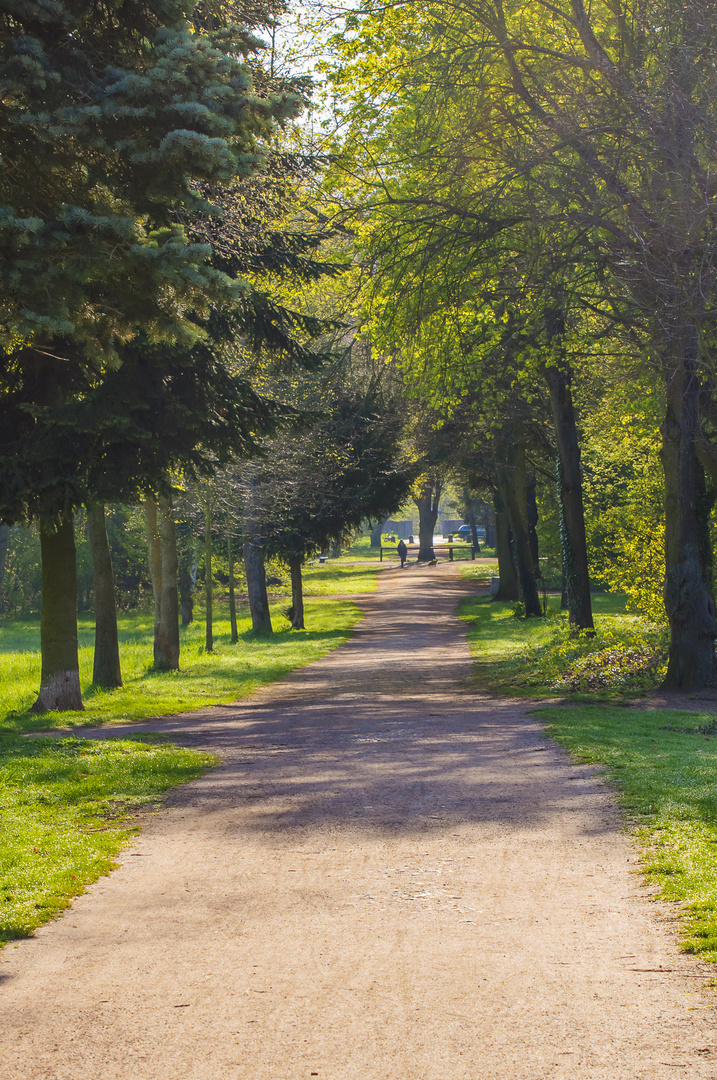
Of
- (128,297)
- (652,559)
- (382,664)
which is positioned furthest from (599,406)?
(128,297)

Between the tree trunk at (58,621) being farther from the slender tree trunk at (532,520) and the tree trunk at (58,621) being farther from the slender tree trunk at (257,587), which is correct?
the slender tree trunk at (532,520)

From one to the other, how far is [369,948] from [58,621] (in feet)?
31.5

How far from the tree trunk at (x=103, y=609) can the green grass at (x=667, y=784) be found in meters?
7.49

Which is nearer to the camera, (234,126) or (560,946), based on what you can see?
(560,946)

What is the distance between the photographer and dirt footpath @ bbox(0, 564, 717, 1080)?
3764 mm

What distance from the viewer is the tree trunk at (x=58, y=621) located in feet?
44.0

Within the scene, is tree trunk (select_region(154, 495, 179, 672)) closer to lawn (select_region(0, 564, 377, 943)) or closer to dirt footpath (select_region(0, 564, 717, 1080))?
lawn (select_region(0, 564, 377, 943))

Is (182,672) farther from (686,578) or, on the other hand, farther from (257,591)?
(257,591)

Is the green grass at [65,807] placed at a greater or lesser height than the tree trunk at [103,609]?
lesser

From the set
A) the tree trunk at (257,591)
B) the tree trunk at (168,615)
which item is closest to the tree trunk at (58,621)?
the tree trunk at (168,615)

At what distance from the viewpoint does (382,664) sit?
20.6m

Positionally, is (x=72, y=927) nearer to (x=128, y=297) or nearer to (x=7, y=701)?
(x=128, y=297)

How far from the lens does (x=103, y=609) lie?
645 inches

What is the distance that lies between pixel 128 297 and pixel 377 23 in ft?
26.7
